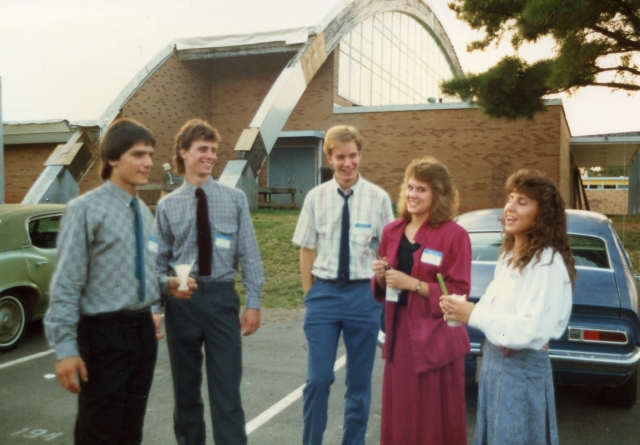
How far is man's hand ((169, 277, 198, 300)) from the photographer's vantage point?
3.05m

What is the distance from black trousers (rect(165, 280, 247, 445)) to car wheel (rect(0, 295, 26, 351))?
4099mm

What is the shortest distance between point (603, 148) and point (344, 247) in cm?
2804

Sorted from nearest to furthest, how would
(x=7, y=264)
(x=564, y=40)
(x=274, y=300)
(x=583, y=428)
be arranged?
1. (x=583, y=428)
2. (x=7, y=264)
3. (x=274, y=300)
4. (x=564, y=40)

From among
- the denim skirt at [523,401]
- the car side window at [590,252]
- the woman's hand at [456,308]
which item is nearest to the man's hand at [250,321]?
the woman's hand at [456,308]

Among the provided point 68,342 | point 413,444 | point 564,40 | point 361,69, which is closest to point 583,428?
point 413,444

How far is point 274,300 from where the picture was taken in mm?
9320

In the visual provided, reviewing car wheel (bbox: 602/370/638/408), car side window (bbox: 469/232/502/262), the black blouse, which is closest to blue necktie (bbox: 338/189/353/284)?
the black blouse

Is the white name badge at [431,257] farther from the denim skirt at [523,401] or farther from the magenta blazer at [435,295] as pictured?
the denim skirt at [523,401]

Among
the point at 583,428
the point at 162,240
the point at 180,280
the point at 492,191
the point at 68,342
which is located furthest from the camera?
the point at 492,191

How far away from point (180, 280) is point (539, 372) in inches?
69.4

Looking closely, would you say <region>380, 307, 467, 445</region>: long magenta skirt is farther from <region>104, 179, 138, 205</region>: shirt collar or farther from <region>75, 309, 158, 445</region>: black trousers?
<region>104, 179, 138, 205</region>: shirt collar

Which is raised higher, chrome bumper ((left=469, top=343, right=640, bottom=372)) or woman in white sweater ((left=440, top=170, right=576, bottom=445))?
woman in white sweater ((left=440, top=170, right=576, bottom=445))

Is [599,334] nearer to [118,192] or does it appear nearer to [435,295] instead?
[435,295]

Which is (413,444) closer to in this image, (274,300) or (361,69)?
(274,300)
